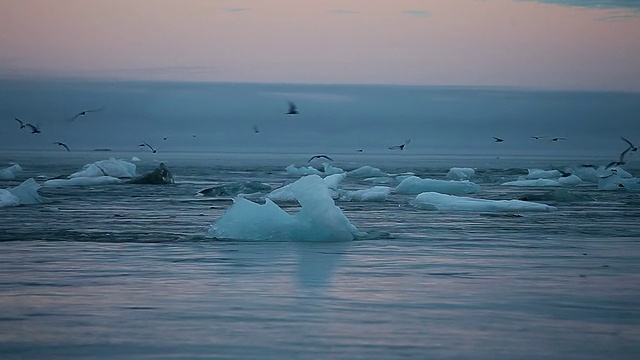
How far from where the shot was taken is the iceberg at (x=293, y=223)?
12.6m

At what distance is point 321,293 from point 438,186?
18.4 meters

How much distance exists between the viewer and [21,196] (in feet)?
63.9

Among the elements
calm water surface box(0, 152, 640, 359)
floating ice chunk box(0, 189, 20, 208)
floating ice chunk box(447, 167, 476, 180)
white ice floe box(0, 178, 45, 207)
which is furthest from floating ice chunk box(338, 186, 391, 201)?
floating ice chunk box(447, 167, 476, 180)

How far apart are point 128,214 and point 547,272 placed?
32.0 ft

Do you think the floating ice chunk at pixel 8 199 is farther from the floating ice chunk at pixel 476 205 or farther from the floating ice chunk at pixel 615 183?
the floating ice chunk at pixel 615 183

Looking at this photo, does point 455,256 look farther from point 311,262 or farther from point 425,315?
point 425,315

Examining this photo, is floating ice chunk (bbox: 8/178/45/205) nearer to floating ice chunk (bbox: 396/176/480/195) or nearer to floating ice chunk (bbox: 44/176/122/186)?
floating ice chunk (bbox: 44/176/122/186)

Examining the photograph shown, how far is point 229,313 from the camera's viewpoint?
281 inches

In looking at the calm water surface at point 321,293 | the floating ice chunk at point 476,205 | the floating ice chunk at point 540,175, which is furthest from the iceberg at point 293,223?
the floating ice chunk at point 540,175

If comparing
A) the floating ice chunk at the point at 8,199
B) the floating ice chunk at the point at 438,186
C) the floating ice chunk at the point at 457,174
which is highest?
the floating ice chunk at the point at 8,199

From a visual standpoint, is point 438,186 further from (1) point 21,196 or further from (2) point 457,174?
(2) point 457,174

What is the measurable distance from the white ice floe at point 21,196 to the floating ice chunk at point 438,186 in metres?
10.6

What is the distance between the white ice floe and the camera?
1894 centimetres

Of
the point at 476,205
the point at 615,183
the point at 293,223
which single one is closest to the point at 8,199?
the point at 293,223
